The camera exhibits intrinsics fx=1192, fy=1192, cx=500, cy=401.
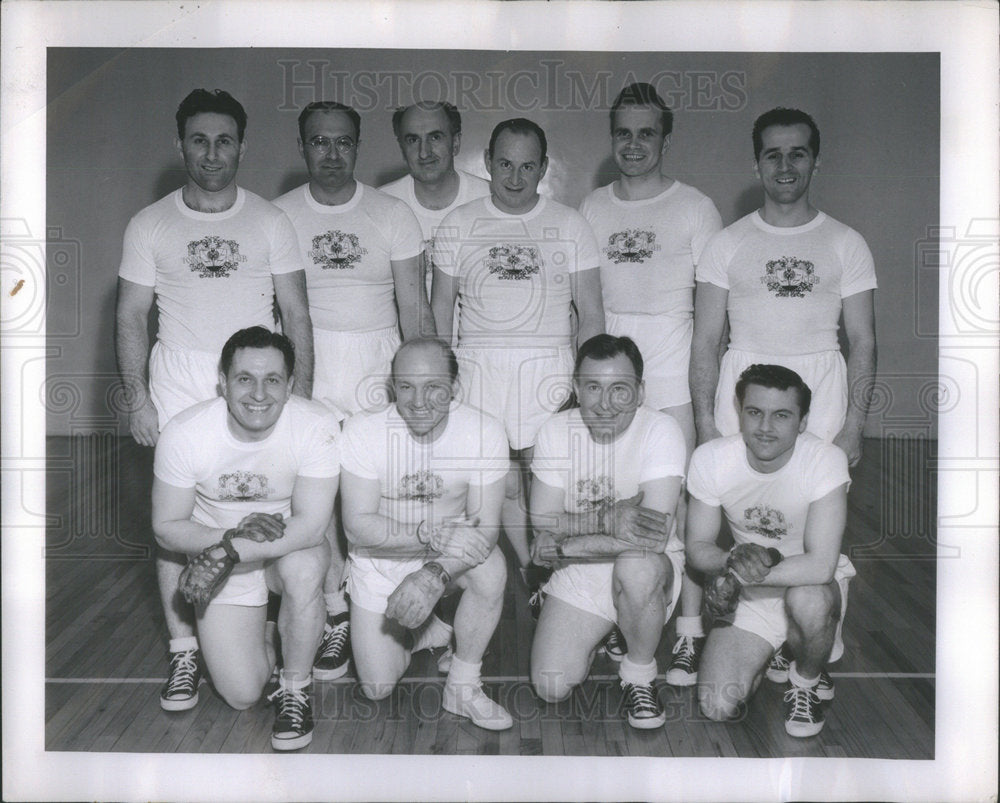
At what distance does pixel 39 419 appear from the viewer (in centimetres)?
359

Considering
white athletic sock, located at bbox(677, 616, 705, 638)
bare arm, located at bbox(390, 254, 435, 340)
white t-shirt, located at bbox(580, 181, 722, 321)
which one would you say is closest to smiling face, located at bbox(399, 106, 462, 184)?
bare arm, located at bbox(390, 254, 435, 340)

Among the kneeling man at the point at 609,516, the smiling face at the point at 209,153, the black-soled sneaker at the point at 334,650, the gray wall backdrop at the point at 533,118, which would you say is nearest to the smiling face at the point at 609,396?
the kneeling man at the point at 609,516

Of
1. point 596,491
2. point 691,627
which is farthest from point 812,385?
point 691,627

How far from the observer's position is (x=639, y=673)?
3.56 metres

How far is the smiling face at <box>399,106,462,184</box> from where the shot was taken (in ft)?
11.8

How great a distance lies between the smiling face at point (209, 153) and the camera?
11.8 feet

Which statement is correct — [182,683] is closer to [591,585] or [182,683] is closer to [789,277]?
[591,585]

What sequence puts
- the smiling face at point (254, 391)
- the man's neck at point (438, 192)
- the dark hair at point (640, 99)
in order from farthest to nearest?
the man's neck at point (438, 192) → the dark hair at point (640, 99) → the smiling face at point (254, 391)

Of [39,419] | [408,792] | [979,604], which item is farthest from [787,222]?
[39,419]

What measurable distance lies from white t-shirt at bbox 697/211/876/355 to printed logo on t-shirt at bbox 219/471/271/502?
4.91 ft

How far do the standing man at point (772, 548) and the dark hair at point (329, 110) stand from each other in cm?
139

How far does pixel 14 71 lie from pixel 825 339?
255cm

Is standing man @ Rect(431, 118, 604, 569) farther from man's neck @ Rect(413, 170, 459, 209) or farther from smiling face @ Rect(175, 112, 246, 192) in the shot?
smiling face @ Rect(175, 112, 246, 192)

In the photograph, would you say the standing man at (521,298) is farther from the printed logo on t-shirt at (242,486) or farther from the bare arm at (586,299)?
the printed logo on t-shirt at (242,486)
